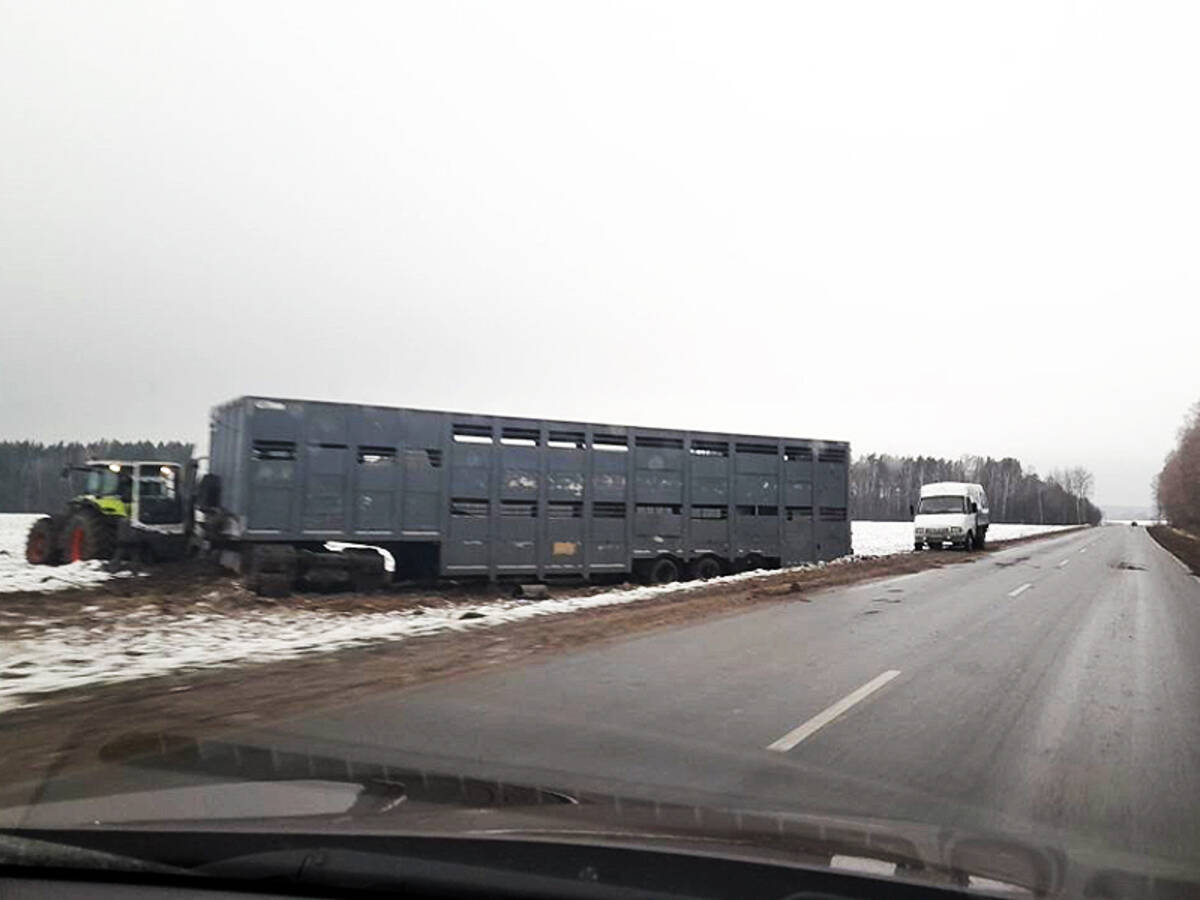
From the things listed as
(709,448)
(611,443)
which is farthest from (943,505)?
(611,443)

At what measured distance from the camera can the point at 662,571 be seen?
2073 centimetres

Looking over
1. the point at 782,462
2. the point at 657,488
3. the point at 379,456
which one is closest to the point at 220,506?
the point at 379,456

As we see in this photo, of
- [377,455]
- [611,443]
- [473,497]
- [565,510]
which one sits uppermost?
[611,443]

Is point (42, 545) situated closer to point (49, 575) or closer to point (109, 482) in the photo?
point (109, 482)

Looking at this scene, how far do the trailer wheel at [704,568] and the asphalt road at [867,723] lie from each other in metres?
8.58

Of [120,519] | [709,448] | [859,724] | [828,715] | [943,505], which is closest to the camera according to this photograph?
[859,724]

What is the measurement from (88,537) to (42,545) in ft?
8.60

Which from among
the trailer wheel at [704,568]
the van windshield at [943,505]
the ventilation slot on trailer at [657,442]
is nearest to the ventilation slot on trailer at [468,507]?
the ventilation slot on trailer at [657,442]

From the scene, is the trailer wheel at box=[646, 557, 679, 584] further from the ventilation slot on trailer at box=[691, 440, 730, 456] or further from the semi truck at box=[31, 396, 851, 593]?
the ventilation slot on trailer at box=[691, 440, 730, 456]

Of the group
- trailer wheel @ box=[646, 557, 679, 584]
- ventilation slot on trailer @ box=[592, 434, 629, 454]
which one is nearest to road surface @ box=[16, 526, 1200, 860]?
ventilation slot on trailer @ box=[592, 434, 629, 454]

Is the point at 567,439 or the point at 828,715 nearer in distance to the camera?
the point at 828,715

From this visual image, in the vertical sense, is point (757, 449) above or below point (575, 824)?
above

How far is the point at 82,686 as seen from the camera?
8453 millimetres

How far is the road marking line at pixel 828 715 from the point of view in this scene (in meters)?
6.41
